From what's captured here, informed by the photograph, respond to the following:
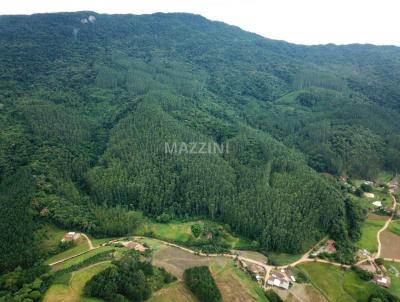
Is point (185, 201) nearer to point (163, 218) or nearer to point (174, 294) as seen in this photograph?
point (163, 218)

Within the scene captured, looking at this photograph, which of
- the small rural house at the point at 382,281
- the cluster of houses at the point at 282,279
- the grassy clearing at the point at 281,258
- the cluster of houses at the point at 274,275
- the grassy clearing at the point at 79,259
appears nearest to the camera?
the cluster of houses at the point at 282,279

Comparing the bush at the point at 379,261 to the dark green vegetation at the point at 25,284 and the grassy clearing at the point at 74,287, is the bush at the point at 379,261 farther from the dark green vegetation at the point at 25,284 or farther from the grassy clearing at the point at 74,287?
the dark green vegetation at the point at 25,284

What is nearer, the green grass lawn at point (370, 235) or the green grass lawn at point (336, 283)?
the green grass lawn at point (336, 283)

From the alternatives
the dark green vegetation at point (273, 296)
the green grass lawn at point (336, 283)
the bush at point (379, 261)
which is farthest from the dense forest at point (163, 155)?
the dark green vegetation at point (273, 296)

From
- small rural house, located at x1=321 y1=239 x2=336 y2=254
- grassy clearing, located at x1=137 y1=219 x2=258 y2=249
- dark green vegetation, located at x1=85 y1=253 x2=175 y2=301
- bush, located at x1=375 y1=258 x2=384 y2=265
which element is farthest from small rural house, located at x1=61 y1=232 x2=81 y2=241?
bush, located at x1=375 y1=258 x2=384 y2=265

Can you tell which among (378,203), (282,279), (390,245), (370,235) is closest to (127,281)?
(282,279)

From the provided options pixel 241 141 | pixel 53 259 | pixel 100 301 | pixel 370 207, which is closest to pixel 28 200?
pixel 53 259
